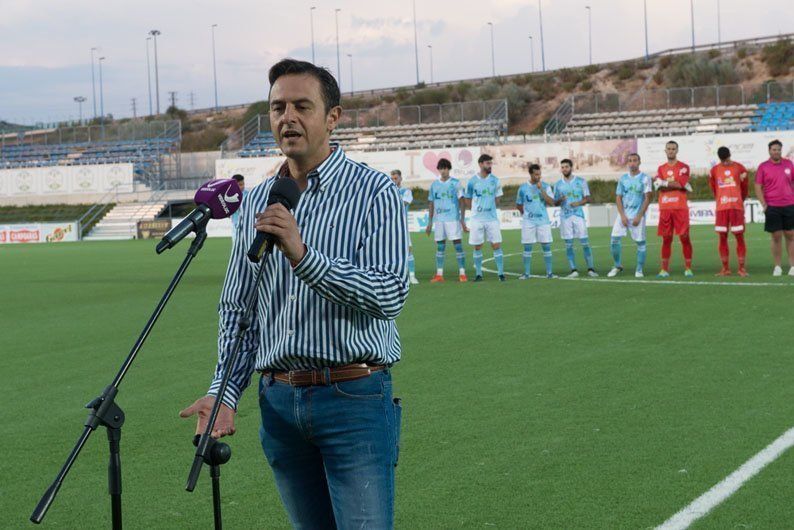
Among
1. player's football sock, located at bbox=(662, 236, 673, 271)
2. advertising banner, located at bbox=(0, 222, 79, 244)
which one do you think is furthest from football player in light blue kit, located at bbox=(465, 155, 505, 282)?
advertising banner, located at bbox=(0, 222, 79, 244)

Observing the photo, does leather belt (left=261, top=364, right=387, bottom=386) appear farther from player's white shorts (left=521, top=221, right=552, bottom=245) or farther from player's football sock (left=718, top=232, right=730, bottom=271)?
player's white shorts (left=521, top=221, right=552, bottom=245)

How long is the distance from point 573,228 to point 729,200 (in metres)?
3.01

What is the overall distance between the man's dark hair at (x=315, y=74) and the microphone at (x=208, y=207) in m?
0.35

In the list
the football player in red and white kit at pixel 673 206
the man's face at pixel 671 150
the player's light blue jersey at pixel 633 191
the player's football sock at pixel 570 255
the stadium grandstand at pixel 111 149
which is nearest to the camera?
the man's face at pixel 671 150

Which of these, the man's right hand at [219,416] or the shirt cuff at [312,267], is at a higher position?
the shirt cuff at [312,267]

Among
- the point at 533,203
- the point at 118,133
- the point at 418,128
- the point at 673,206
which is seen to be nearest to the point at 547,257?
the point at 533,203

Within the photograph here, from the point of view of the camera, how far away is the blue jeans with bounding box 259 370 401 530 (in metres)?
3.26

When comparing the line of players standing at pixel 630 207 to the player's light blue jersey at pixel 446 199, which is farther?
the player's light blue jersey at pixel 446 199

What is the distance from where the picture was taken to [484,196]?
2086 cm

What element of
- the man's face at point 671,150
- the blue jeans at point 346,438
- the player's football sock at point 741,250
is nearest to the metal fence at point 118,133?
the man's face at point 671,150

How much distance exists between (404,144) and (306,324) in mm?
59309

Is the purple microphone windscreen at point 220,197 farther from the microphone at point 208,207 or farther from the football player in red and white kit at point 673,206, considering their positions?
the football player in red and white kit at point 673,206

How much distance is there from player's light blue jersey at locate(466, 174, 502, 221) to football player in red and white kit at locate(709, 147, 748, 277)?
156 inches

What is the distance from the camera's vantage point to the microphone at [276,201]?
298cm
